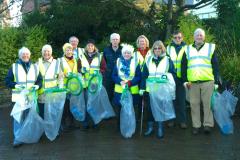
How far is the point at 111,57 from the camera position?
9.34 meters

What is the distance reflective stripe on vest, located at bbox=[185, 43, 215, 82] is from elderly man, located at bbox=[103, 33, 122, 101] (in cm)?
150

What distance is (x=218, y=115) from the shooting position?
28.3ft

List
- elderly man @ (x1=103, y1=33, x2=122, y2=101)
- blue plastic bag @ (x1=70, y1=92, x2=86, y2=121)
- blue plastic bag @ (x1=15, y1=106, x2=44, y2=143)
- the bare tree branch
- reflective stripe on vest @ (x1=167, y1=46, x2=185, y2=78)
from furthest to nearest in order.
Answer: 1. the bare tree branch
2. elderly man @ (x1=103, y1=33, x2=122, y2=101)
3. blue plastic bag @ (x1=70, y1=92, x2=86, y2=121)
4. reflective stripe on vest @ (x1=167, y1=46, x2=185, y2=78)
5. blue plastic bag @ (x1=15, y1=106, x2=44, y2=143)

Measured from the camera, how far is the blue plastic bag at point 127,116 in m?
8.55

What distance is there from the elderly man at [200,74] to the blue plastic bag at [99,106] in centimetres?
152

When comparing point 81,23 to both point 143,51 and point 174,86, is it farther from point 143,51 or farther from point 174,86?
point 174,86

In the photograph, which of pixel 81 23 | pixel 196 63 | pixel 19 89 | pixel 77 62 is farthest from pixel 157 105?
pixel 81 23

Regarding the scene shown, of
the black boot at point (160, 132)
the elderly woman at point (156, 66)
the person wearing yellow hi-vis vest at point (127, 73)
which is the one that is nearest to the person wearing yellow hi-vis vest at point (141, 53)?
the person wearing yellow hi-vis vest at point (127, 73)

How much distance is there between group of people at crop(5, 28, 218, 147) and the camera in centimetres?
852

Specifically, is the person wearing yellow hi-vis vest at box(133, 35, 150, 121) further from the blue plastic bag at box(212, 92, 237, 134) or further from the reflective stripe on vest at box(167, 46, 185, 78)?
the blue plastic bag at box(212, 92, 237, 134)

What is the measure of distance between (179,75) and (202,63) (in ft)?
2.02

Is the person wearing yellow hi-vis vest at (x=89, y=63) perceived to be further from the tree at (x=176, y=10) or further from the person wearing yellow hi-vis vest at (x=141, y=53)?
the tree at (x=176, y=10)

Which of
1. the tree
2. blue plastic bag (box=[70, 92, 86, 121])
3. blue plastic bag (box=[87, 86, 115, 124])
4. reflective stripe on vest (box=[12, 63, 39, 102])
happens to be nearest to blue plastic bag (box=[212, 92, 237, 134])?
blue plastic bag (box=[87, 86, 115, 124])

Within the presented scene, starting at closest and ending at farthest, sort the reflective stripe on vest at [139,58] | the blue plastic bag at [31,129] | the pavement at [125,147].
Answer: the pavement at [125,147] → the blue plastic bag at [31,129] → the reflective stripe on vest at [139,58]
